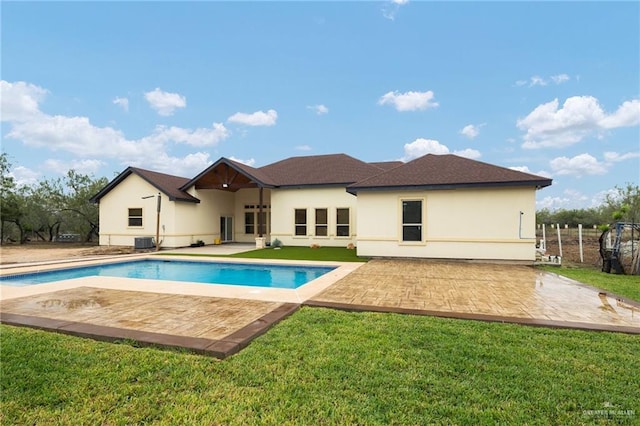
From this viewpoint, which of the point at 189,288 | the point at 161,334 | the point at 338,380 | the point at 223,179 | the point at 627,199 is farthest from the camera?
the point at 627,199

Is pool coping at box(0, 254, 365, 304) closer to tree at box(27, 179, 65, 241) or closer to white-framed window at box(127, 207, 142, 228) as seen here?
white-framed window at box(127, 207, 142, 228)

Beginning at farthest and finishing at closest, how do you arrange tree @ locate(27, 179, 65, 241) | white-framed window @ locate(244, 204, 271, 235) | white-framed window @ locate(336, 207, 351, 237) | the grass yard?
1. tree @ locate(27, 179, 65, 241)
2. white-framed window @ locate(244, 204, 271, 235)
3. white-framed window @ locate(336, 207, 351, 237)
4. the grass yard

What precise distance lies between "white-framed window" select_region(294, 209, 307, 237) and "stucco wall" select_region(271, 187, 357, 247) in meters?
0.20

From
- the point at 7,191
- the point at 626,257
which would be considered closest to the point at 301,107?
the point at 626,257

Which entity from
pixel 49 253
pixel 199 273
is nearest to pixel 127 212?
pixel 49 253

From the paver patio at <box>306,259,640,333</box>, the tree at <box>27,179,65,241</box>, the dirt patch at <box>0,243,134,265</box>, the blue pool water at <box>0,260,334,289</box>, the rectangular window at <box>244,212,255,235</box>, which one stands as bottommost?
the blue pool water at <box>0,260,334,289</box>

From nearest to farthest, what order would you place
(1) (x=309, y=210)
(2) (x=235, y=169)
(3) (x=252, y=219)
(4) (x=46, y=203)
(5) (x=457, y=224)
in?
(5) (x=457, y=224) → (2) (x=235, y=169) → (1) (x=309, y=210) → (3) (x=252, y=219) → (4) (x=46, y=203)

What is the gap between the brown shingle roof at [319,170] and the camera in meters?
19.5

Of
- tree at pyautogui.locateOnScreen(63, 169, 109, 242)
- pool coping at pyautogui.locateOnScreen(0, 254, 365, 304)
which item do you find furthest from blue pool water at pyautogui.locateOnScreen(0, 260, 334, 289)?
tree at pyautogui.locateOnScreen(63, 169, 109, 242)

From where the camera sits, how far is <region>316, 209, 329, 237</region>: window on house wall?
19.3 metres

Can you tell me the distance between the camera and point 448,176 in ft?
43.4

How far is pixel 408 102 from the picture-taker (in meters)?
26.1

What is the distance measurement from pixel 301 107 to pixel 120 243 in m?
15.9

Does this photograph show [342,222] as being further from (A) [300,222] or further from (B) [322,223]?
(A) [300,222]
